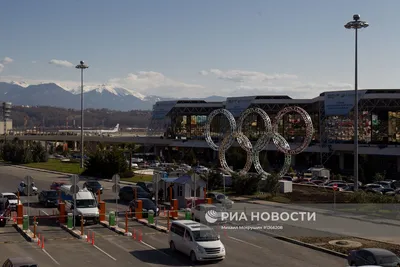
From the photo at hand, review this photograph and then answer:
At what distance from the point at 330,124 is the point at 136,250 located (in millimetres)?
63627

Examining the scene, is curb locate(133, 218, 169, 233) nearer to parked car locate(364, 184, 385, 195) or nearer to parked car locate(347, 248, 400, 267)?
parked car locate(347, 248, 400, 267)

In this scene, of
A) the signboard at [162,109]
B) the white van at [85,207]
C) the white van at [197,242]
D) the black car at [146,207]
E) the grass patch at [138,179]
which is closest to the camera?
the white van at [197,242]

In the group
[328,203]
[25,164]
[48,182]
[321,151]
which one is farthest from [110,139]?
[328,203]

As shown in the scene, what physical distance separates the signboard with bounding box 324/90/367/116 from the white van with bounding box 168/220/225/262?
193 ft

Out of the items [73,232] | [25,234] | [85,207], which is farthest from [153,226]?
[25,234]

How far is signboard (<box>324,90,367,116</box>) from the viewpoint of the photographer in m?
76.6

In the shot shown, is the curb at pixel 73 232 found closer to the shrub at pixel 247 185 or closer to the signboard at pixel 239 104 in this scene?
the shrub at pixel 247 185

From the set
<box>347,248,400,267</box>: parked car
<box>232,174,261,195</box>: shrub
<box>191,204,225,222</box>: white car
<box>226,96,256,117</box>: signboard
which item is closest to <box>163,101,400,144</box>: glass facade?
<box>226,96,256,117</box>: signboard

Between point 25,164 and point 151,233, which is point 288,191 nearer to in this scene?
point 151,233

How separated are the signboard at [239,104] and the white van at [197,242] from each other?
72981 millimetres

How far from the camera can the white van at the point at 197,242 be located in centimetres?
2000

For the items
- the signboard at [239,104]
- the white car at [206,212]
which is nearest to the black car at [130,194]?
the white car at [206,212]

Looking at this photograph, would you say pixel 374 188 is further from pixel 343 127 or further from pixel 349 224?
pixel 343 127

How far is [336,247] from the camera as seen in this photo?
23.0 m
